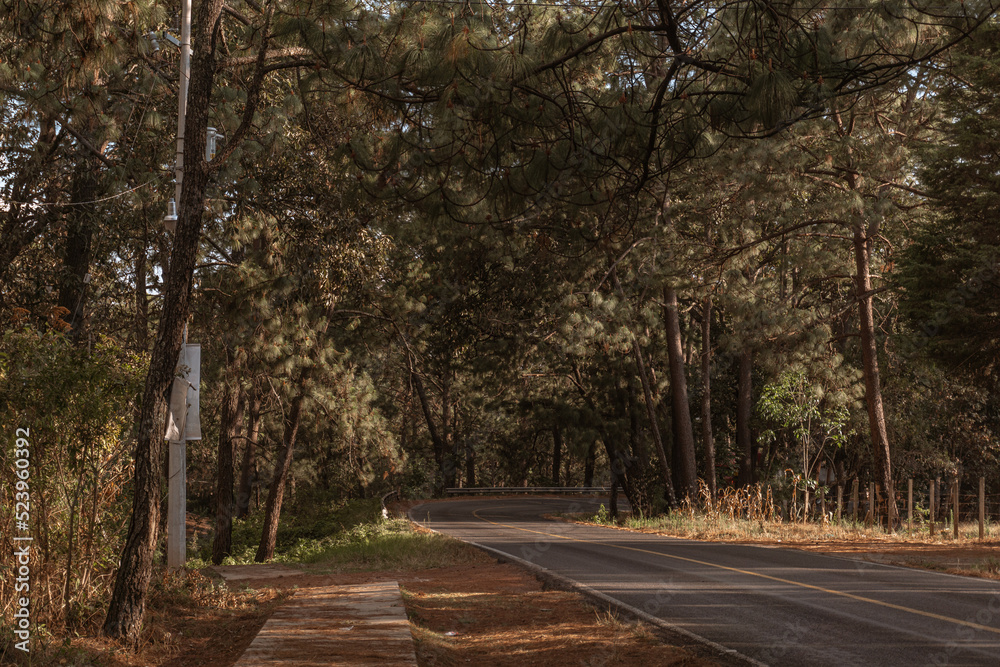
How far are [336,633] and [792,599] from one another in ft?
18.0

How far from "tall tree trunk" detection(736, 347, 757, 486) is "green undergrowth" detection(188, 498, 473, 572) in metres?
14.4

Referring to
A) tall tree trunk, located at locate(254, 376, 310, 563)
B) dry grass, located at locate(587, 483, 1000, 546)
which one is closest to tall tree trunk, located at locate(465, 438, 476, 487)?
dry grass, located at locate(587, 483, 1000, 546)

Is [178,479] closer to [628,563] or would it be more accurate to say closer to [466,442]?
[628,563]

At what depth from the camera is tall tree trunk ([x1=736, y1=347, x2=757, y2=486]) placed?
100 feet

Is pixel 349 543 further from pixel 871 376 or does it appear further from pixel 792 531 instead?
pixel 871 376

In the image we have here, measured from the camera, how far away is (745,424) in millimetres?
30703

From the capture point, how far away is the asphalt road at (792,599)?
7145mm

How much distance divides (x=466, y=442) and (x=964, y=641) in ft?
146

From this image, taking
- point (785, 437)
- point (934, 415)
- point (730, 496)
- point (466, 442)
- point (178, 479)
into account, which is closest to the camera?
point (178, 479)

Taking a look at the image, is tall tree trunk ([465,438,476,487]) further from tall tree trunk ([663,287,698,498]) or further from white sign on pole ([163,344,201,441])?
white sign on pole ([163,344,201,441])

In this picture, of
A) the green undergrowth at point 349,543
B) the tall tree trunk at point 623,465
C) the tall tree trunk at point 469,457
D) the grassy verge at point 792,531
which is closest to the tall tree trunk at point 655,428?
the tall tree trunk at point 623,465

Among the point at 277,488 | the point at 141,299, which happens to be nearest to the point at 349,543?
the point at 277,488

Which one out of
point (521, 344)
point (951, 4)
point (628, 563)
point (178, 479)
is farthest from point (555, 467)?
point (951, 4)

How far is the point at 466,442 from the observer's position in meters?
51.2
